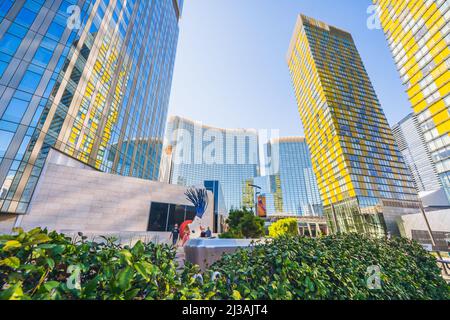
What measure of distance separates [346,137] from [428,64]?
24647mm

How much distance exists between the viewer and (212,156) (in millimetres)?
108375

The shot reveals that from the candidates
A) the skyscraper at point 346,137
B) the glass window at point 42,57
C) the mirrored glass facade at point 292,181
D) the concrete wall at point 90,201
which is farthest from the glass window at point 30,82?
the mirrored glass facade at point 292,181

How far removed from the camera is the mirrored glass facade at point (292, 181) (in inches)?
4535

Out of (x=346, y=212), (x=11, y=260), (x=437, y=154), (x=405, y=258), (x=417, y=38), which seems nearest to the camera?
(x=11, y=260)

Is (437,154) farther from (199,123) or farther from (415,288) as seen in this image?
(199,123)

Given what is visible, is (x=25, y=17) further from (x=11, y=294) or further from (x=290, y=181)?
(x=290, y=181)

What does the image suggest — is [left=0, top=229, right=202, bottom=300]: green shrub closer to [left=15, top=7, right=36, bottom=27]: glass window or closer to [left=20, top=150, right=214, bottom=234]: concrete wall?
[left=20, top=150, right=214, bottom=234]: concrete wall

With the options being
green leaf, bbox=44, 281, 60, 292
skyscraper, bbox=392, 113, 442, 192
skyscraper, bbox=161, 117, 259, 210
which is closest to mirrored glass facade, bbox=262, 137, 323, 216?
skyscraper, bbox=161, 117, 259, 210

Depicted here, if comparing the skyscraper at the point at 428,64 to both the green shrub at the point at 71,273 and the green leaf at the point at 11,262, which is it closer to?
the green shrub at the point at 71,273

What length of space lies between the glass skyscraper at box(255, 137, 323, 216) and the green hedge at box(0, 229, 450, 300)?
116158mm

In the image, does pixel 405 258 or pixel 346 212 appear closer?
pixel 405 258

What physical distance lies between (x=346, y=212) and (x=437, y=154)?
2562 cm
